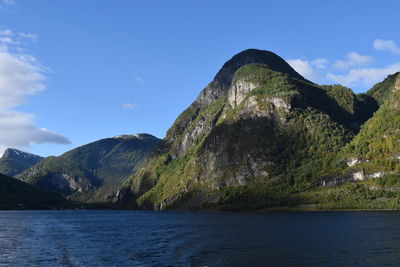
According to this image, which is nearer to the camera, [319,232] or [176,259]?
[176,259]

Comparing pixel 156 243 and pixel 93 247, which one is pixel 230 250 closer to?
pixel 156 243

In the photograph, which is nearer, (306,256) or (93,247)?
(306,256)

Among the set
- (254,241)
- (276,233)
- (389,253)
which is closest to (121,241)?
→ (254,241)

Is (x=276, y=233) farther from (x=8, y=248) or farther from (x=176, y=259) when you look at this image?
(x=8, y=248)

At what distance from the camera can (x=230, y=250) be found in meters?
86.1

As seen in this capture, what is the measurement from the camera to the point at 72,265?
237 feet

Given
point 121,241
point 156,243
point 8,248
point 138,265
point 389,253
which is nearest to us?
point 138,265

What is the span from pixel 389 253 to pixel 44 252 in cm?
7128

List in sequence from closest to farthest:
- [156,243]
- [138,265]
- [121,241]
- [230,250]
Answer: [138,265] < [230,250] < [156,243] < [121,241]

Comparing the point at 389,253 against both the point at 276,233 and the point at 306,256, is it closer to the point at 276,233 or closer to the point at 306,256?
the point at 306,256

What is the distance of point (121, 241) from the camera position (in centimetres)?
11094

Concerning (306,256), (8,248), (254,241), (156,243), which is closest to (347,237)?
(254,241)

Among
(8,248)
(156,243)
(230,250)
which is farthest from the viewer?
(156,243)

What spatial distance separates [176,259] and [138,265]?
854cm
